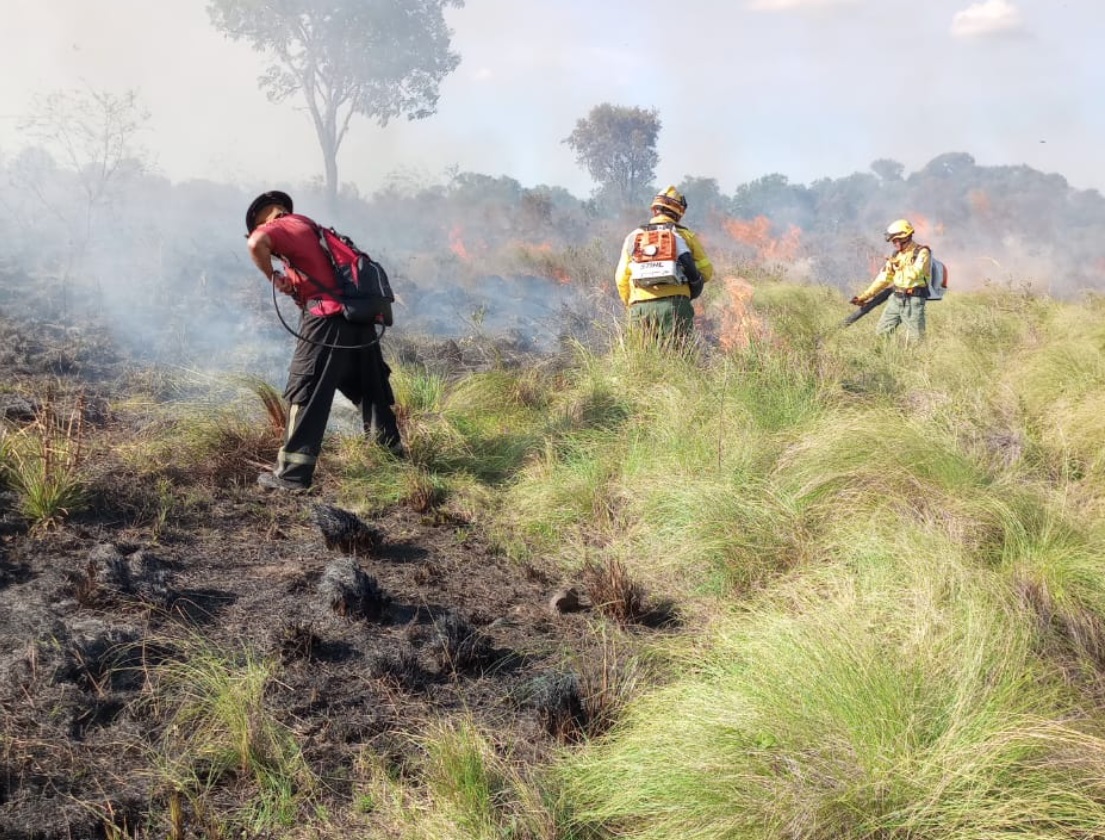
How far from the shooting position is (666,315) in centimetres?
673

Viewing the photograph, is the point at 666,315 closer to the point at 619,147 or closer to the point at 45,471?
the point at 45,471

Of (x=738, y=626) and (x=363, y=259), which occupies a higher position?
(x=363, y=259)

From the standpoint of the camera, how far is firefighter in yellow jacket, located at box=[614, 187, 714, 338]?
21.5 feet

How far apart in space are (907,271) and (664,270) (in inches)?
145

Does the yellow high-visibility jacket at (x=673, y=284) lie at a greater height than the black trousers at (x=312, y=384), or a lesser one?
greater

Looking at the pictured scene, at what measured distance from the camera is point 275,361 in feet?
26.3

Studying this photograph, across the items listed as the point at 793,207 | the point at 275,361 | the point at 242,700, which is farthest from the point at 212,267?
the point at 793,207

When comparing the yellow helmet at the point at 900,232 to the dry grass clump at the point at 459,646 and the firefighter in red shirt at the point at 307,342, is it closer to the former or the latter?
the firefighter in red shirt at the point at 307,342

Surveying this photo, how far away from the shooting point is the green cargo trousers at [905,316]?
348 inches

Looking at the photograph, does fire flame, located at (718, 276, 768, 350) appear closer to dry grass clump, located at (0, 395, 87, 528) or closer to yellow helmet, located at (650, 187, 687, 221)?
yellow helmet, located at (650, 187, 687, 221)

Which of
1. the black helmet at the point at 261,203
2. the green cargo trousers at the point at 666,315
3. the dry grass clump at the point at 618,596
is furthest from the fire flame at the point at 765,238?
the dry grass clump at the point at 618,596

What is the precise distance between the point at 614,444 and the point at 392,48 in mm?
17608

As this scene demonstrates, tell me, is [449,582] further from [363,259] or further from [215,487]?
[363,259]

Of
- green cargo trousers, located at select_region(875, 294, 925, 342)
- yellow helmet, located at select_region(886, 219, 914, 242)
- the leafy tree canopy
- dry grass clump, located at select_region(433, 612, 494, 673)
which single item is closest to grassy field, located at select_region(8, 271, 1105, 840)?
dry grass clump, located at select_region(433, 612, 494, 673)
